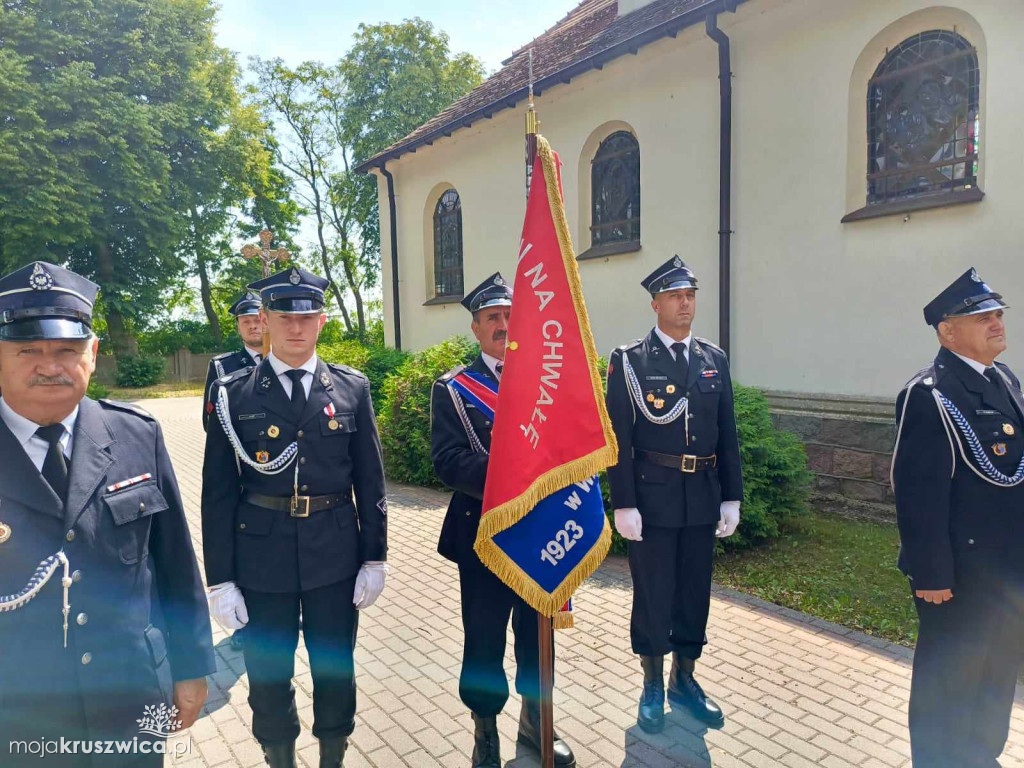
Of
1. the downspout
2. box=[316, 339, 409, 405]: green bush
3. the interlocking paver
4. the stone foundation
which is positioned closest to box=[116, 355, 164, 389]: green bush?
box=[316, 339, 409, 405]: green bush

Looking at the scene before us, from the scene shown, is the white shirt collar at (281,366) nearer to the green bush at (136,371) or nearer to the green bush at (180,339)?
the green bush at (136,371)

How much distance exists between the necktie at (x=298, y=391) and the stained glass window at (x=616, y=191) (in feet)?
26.0

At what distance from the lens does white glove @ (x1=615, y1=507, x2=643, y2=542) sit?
3383 mm

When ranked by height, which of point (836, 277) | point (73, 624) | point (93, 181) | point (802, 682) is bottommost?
point (802, 682)

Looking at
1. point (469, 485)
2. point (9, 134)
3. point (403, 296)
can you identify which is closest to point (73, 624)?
point (469, 485)

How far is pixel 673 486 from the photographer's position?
11.4 feet

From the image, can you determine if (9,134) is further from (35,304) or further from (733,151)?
(35,304)

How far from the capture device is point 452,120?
12711mm

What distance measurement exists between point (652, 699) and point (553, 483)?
1.60 meters

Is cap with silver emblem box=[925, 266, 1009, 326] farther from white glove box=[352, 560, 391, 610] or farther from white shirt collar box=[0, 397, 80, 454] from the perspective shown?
white shirt collar box=[0, 397, 80, 454]

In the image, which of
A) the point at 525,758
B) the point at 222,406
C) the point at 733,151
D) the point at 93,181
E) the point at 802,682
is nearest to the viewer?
the point at 222,406

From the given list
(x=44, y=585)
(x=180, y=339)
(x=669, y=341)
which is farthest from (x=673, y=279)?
(x=180, y=339)

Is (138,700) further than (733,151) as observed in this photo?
No

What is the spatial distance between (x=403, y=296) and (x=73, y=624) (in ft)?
46.3
